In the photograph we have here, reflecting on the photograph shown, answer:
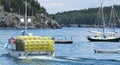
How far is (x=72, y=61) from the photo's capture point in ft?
252

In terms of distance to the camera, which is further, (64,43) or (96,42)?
(96,42)

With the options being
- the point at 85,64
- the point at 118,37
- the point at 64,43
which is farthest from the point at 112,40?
the point at 85,64

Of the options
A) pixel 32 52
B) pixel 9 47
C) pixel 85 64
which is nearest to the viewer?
pixel 85 64

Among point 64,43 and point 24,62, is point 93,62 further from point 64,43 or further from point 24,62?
point 64,43

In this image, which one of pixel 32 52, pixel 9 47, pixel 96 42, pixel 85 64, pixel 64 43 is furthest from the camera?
pixel 96 42

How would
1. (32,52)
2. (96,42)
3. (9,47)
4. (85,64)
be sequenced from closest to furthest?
(85,64) < (32,52) < (9,47) < (96,42)

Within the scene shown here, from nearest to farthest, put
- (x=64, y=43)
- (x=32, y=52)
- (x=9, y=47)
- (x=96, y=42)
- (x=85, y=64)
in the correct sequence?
(x=85, y=64) < (x=32, y=52) < (x=9, y=47) < (x=64, y=43) < (x=96, y=42)

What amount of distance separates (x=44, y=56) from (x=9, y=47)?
961 centimetres

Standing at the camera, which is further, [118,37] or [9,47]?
[118,37]

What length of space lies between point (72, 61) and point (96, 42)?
82.8m

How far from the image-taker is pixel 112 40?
160000 mm

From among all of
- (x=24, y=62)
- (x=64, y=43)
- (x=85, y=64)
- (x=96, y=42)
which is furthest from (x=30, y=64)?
(x=96, y=42)

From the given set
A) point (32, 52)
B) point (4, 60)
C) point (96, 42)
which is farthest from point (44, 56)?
point (96, 42)

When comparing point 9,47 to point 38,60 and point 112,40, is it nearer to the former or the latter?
point 38,60
